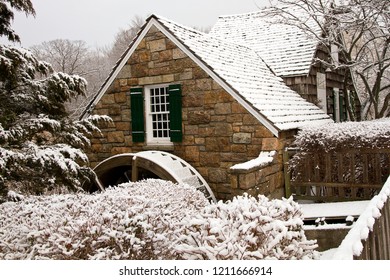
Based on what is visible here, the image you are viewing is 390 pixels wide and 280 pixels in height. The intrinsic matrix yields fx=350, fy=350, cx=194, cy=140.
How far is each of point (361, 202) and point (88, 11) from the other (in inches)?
186

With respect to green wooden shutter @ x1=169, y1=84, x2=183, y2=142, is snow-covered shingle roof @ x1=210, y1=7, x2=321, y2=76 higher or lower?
higher

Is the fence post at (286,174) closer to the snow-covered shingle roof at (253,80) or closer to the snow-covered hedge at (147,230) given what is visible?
the snow-covered shingle roof at (253,80)

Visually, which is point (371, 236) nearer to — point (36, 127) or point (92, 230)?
point (92, 230)

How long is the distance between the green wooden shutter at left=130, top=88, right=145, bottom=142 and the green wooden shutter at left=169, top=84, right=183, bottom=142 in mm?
734

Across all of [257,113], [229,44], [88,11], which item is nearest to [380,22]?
[229,44]

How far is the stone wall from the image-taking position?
5891mm

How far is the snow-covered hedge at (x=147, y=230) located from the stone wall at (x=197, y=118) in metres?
2.48

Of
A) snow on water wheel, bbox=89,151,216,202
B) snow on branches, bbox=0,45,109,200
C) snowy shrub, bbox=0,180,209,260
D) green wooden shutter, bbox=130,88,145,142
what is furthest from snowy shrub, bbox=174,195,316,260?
green wooden shutter, bbox=130,88,145,142

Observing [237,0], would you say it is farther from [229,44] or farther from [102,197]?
[229,44]

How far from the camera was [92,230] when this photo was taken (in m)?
2.65

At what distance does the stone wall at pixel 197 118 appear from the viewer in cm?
589

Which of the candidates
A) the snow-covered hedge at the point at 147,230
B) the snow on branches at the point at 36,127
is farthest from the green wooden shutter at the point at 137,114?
the snow-covered hedge at the point at 147,230

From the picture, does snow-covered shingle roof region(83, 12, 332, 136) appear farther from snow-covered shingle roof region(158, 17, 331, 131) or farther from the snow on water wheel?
the snow on water wheel

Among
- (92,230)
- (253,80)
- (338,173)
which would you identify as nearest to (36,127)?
(92,230)
